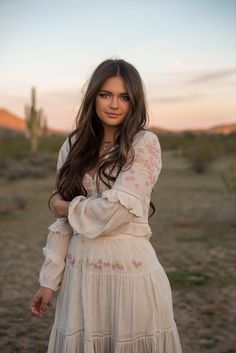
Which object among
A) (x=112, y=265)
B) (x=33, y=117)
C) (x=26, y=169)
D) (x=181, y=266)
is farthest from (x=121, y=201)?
(x=33, y=117)

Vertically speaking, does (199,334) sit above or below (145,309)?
below

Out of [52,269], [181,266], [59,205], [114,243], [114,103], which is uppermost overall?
[114,103]

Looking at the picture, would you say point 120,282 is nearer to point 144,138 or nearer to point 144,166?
point 144,166

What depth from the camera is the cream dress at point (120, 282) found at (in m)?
2.24

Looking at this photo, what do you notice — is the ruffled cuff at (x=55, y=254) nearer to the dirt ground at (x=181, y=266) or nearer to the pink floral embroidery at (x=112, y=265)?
the pink floral embroidery at (x=112, y=265)

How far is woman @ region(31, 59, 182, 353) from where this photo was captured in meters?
2.23

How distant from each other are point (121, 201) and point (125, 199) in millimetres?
29

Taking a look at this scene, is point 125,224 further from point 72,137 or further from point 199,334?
point 199,334

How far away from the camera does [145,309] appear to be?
2.30 meters

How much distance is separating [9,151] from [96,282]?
29787 millimetres

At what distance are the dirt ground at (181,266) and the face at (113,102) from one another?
2760 mm

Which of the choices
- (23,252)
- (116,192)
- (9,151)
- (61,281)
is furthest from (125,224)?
(9,151)

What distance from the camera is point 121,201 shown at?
2.15m

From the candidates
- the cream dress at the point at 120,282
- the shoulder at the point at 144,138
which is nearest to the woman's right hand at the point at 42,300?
the cream dress at the point at 120,282
